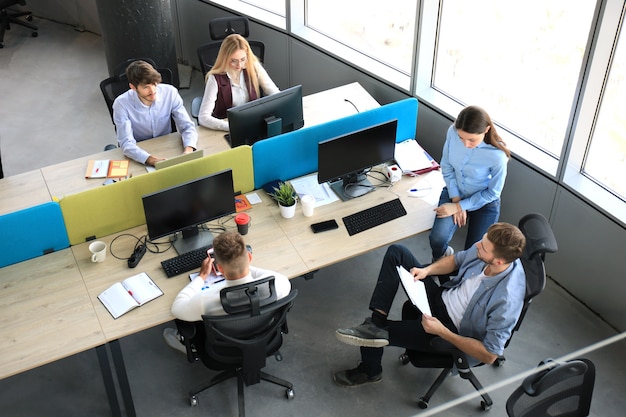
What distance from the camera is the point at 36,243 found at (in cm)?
390

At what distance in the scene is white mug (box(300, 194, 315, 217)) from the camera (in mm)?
4201

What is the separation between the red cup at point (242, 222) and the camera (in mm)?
4074

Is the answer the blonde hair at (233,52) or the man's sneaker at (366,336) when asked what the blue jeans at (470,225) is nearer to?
the man's sneaker at (366,336)

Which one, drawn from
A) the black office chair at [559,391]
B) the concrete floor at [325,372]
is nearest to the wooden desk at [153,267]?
the concrete floor at [325,372]

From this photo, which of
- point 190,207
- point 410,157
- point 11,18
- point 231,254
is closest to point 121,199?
point 190,207

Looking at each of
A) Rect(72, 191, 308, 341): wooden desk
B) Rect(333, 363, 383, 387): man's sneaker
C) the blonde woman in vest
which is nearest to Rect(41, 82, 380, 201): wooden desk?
the blonde woman in vest

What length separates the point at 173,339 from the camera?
407 centimetres

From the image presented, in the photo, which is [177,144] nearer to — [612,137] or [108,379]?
[108,379]

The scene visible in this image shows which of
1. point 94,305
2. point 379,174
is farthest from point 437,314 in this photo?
point 94,305

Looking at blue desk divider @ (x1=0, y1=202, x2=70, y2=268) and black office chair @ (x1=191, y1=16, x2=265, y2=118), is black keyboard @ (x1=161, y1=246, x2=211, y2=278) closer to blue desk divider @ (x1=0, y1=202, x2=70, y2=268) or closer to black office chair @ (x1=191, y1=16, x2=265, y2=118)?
blue desk divider @ (x1=0, y1=202, x2=70, y2=268)

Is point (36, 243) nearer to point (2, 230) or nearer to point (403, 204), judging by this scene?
point (2, 230)

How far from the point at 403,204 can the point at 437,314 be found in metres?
0.85

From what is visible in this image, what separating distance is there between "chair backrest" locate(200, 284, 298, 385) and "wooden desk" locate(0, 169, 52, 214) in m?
1.58

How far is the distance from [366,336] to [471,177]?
1178 mm
